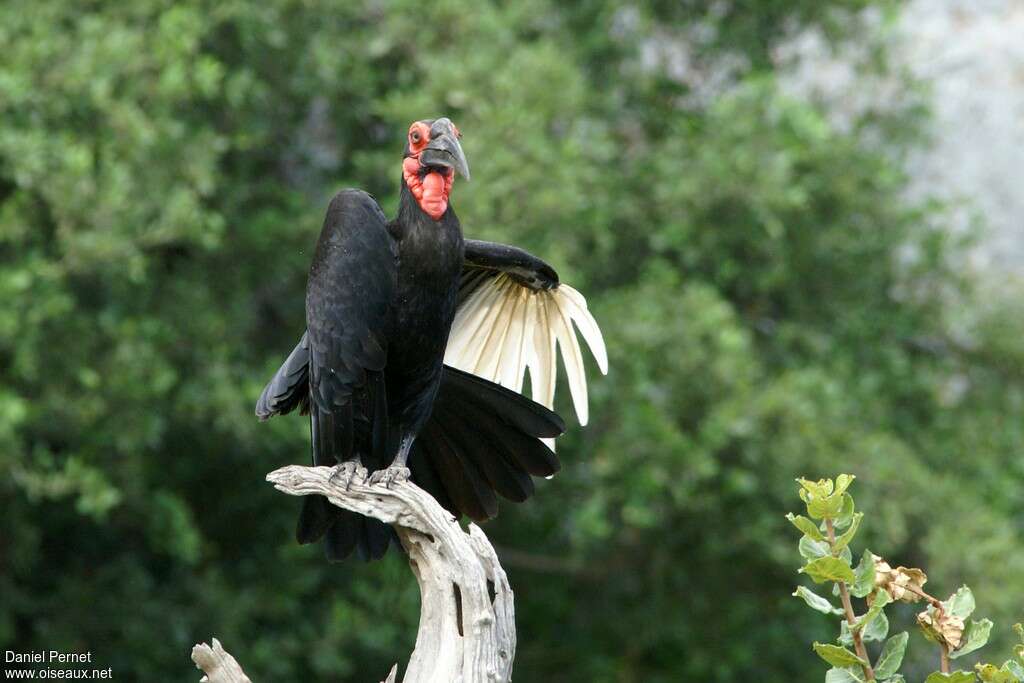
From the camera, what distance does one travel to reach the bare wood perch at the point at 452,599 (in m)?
3.34

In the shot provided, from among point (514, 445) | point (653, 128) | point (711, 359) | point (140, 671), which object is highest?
point (653, 128)

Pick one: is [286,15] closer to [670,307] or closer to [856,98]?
[670,307]

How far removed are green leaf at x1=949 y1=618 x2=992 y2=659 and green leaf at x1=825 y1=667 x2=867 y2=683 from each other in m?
0.18

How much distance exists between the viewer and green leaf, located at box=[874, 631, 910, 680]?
2.79 m

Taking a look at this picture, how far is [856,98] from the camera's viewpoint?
9.17 metres

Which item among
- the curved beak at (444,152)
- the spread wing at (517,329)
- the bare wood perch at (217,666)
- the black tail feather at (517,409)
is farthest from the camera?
the spread wing at (517,329)

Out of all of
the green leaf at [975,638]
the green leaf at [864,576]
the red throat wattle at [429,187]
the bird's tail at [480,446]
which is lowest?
the green leaf at [975,638]

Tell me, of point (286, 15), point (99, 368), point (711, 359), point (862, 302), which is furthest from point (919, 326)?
point (99, 368)

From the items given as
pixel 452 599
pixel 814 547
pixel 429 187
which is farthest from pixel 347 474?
pixel 814 547

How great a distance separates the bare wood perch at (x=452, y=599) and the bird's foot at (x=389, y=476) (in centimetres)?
8

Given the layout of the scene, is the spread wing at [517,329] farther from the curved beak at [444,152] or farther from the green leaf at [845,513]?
the green leaf at [845,513]

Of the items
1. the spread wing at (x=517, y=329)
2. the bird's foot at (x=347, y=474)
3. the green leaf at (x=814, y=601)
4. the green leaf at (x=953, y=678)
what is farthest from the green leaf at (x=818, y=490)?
the spread wing at (x=517, y=329)

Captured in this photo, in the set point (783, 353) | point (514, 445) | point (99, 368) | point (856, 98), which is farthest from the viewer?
point (856, 98)

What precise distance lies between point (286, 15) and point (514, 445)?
4.50 m
